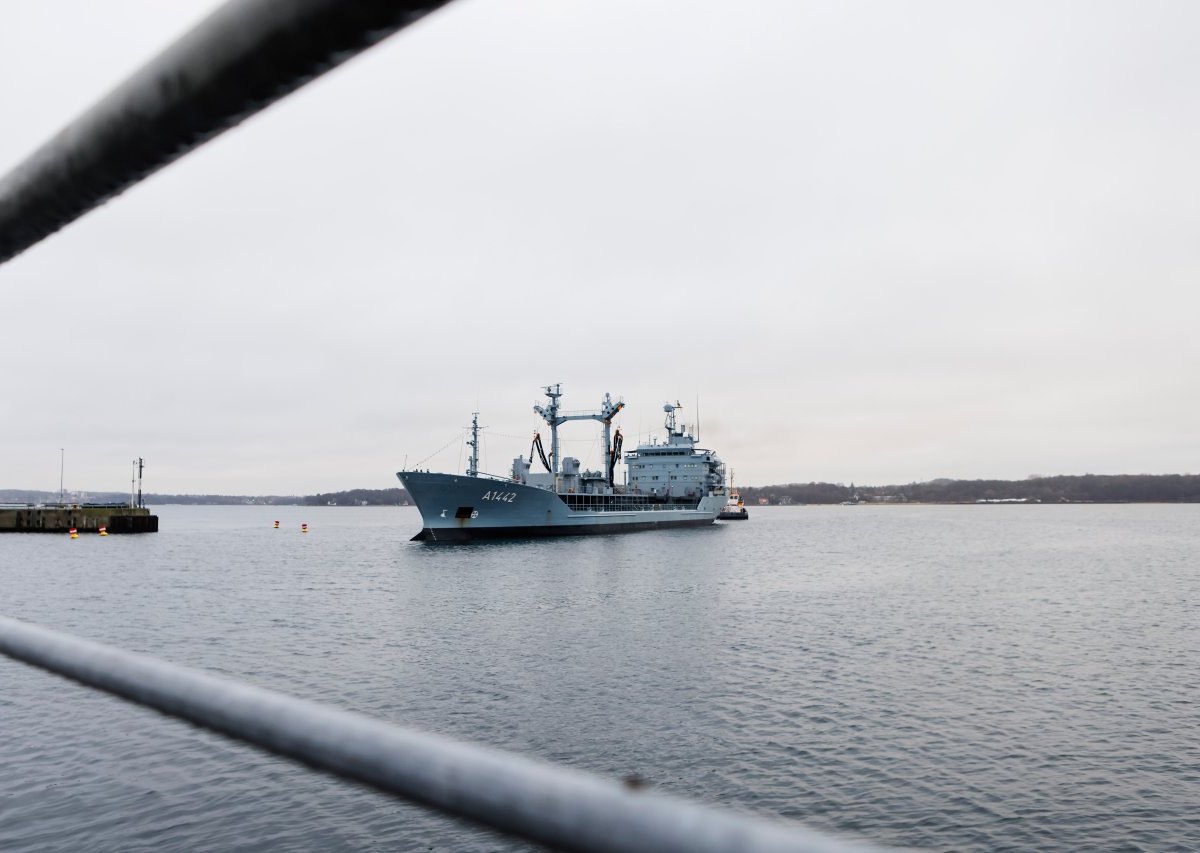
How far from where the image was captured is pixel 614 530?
266 ft

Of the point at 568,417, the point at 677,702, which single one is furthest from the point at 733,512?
the point at 677,702

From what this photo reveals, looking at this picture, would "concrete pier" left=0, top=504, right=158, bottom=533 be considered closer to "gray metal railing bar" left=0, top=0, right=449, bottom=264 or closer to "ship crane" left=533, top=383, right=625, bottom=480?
"ship crane" left=533, top=383, right=625, bottom=480

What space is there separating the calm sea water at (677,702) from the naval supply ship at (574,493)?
20824 mm

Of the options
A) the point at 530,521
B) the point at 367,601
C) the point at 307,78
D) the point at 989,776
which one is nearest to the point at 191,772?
the point at 989,776

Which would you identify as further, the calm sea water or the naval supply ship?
the naval supply ship

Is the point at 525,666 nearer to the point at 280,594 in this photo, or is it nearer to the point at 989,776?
the point at 989,776

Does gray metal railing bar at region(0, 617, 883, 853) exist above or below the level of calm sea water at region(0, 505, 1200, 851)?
above

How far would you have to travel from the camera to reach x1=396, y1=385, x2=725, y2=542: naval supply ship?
64.3 m

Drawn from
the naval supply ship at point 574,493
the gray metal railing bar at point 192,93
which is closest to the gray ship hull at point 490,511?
the naval supply ship at point 574,493

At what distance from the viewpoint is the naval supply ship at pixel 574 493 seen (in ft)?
211

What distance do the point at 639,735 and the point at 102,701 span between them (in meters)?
13.4

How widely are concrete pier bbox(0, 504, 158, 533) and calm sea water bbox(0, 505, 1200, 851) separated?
161ft

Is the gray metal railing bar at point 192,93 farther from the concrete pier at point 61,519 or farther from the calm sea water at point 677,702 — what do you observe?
the concrete pier at point 61,519

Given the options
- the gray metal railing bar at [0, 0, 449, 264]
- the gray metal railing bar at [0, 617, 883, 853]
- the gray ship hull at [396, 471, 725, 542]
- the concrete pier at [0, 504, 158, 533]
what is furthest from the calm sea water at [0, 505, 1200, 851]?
the concrete pier at [0, 504, 158, 533]
